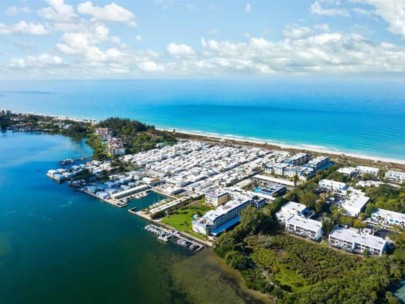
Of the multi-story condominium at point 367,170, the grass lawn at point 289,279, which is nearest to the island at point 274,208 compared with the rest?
the grass lawn at point 289,279

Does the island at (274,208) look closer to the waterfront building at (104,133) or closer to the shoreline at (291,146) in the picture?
the shoreline at (291,146)

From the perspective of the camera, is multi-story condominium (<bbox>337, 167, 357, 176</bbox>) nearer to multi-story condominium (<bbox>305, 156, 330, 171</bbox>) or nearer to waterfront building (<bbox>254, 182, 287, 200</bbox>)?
multi-story condominium (<bbox>305, 156, 330, 171</bbox>)

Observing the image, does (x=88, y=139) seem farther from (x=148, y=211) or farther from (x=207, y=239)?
(x=207, y=239)

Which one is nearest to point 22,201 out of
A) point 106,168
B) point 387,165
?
point 106,168

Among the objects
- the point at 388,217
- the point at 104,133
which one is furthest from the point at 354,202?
the point at 104,133

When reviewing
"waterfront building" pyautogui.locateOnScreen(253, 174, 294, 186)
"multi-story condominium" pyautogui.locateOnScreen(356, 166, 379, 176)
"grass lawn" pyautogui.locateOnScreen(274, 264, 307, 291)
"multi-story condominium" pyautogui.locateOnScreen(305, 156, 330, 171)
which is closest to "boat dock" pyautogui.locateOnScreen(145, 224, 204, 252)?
"grass lawn" pyautogui.locateOnScreen(274, 264, 307, 291)

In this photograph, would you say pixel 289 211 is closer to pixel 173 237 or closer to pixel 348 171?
pixel 173 237
